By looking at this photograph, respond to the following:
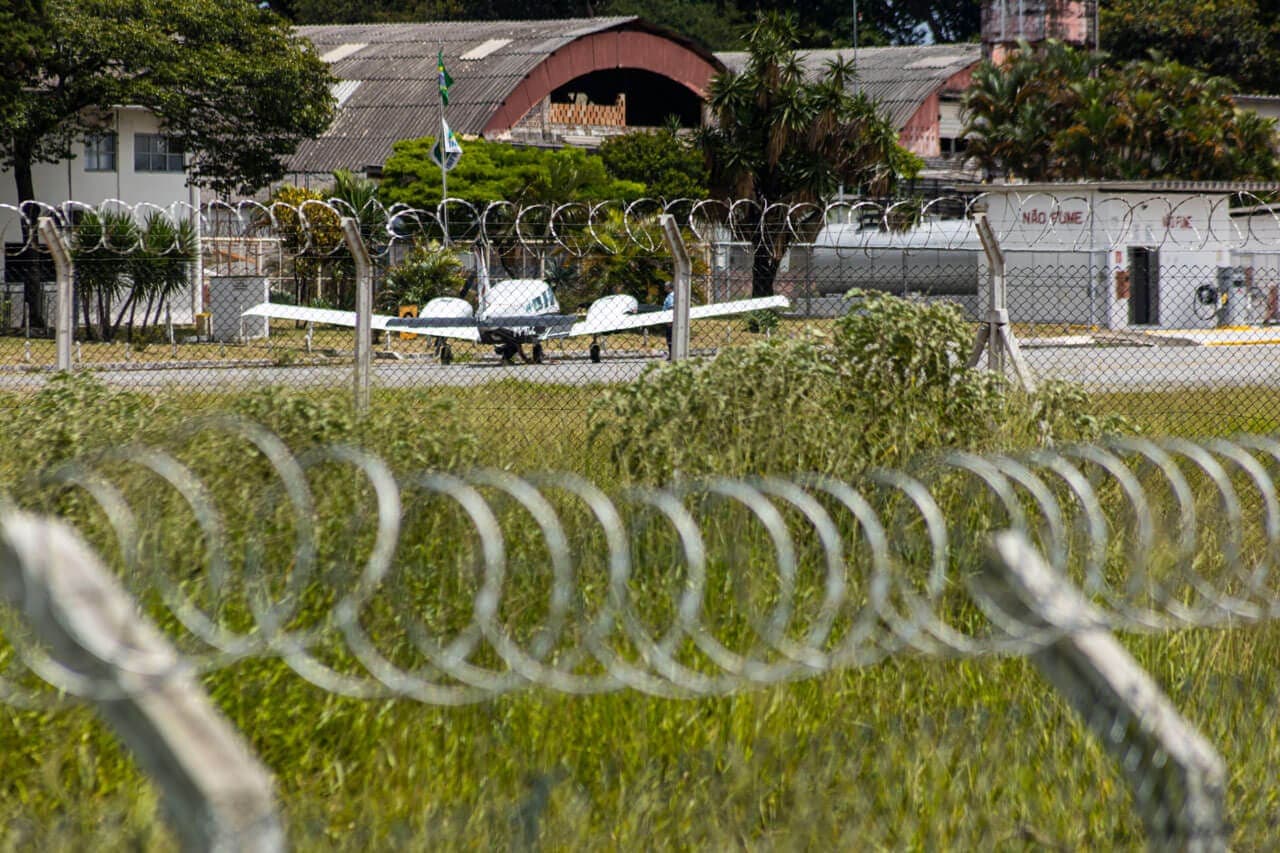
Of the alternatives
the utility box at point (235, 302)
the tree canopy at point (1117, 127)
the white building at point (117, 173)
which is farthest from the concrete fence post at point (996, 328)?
the tree canopy at point (1117, 127)

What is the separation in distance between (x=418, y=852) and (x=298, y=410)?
11.1 ft

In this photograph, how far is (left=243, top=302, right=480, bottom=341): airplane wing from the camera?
55.0 ft

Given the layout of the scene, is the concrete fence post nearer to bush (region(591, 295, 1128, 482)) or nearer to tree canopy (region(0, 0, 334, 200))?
bush (region(591, 295, 1128, 482))

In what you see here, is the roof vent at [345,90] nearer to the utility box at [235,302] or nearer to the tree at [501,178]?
the tree at [501,178]

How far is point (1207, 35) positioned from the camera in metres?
59.4

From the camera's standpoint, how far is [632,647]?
17.1 ft

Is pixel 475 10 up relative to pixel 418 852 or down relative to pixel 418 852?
up

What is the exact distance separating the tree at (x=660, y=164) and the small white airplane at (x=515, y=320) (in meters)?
14.9

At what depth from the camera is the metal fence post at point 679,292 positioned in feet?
35.4

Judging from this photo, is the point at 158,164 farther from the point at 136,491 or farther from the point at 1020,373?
the point at 136,491

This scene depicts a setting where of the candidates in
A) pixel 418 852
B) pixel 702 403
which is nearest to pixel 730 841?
pixel 418 852

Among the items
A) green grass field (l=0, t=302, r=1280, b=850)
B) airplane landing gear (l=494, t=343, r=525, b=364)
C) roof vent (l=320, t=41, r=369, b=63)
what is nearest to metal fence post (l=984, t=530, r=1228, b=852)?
green grass field (l=0, t=302, r=1280, b=850)

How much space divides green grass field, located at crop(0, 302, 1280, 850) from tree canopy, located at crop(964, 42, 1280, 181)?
37044mm

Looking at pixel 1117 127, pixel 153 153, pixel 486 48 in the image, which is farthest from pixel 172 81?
pixel 1117 127
